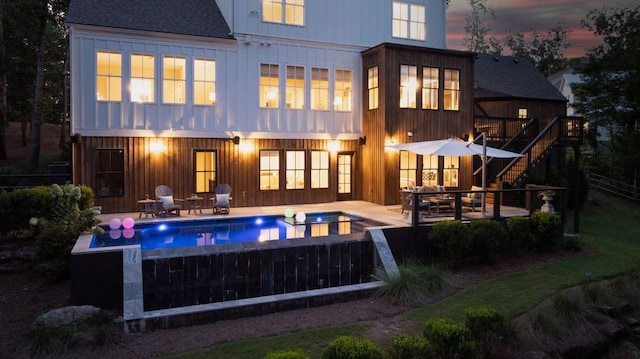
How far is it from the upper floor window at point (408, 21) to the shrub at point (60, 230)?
507 inches

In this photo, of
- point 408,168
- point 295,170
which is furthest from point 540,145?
point 295,170

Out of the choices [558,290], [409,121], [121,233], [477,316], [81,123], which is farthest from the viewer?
[409,121]

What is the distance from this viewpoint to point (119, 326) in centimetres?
721

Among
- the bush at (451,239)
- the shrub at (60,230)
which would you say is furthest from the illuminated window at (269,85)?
the bush at (451,239)

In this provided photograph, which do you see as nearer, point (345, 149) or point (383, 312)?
point (383, 312)

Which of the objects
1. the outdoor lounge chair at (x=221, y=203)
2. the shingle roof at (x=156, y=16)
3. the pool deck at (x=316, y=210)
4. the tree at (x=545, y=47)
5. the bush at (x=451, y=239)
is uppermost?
the tree at (x=545, y=47)

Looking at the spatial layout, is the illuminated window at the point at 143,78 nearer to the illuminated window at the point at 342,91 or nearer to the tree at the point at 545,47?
the illuminated window at the point at 342,91

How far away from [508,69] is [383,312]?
77.6 feet

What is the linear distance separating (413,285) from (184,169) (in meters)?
8.91

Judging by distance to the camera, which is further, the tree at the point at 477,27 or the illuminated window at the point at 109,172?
the tree at the point at 477,27

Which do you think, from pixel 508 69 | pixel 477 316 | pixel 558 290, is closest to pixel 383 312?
pixel 477 316

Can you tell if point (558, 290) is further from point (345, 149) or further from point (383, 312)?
point (345, 149)

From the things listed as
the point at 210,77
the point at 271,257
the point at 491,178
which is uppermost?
the point at 210,77

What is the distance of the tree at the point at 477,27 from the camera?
147 ft
